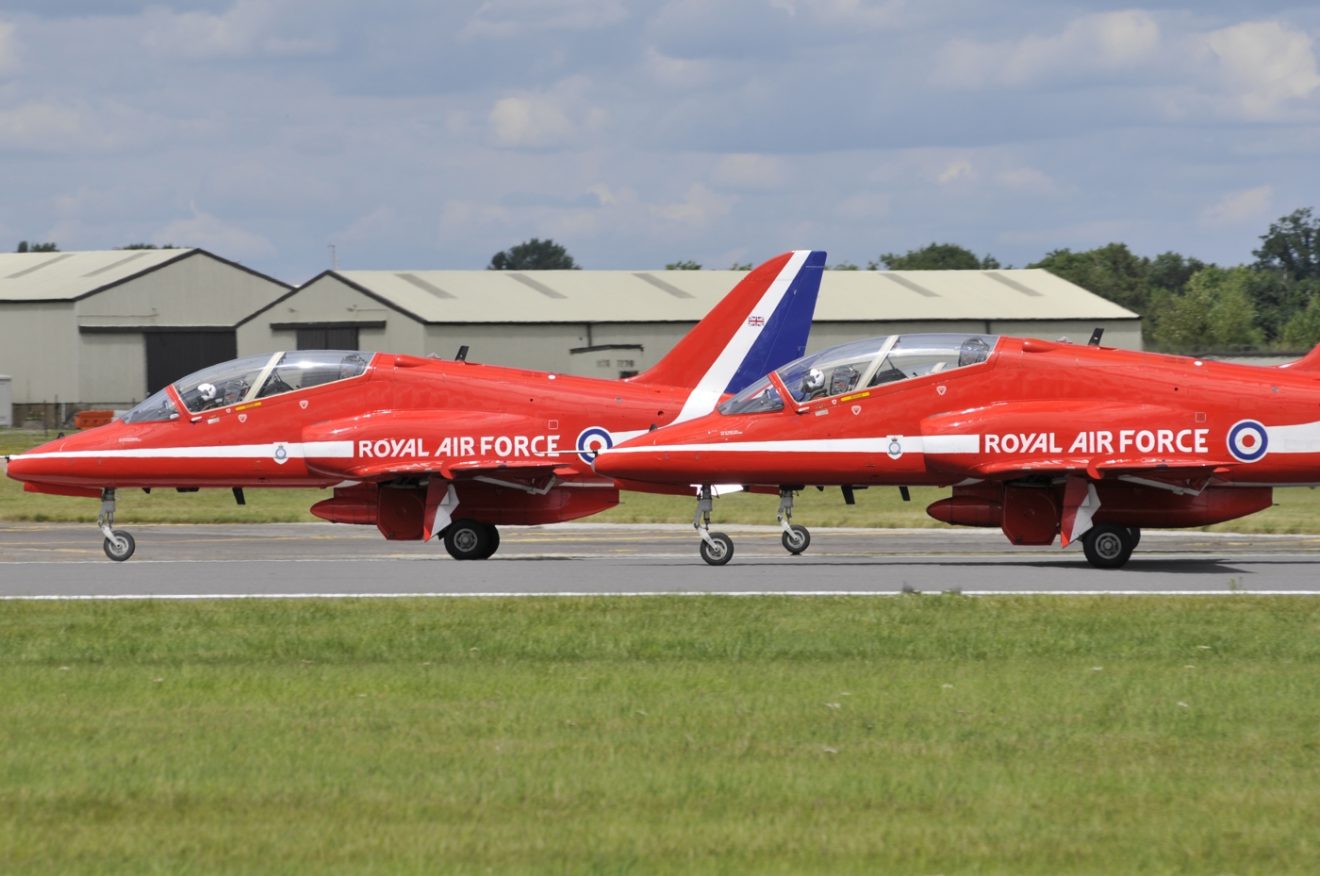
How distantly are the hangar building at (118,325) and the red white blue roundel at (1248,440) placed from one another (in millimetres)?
69794

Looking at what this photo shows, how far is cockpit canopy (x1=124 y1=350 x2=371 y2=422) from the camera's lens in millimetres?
23797

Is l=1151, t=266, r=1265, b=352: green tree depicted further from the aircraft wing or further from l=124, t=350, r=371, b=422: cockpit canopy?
l=124, t=350, r=371, b=422: cockpit canopy

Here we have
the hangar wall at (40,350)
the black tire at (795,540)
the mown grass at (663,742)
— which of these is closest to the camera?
the mown grass at (663,742)

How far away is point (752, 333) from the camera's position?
25.6m

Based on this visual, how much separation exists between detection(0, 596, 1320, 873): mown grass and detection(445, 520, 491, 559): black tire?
299 inches

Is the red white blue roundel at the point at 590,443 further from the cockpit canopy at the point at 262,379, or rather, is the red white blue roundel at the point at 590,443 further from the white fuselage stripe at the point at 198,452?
the white fuselage stripe at the point at 198,452

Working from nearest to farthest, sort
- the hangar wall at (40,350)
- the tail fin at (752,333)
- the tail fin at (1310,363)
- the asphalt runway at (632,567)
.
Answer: the asphalt runway at (632,567) → the tail fin at (1310,363) → the tail fin at (752,333) → the hangar wall at (40,350)

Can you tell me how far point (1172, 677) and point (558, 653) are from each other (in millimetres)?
4375

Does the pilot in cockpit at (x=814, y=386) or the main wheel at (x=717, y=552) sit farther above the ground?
the pilot in cockpit at (x=814, y=386)

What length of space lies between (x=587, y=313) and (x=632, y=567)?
5987cm

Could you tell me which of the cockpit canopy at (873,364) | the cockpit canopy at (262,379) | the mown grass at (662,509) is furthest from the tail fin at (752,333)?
the mown grass at (662,509)

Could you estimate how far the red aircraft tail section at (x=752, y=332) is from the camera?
2536 centimetres

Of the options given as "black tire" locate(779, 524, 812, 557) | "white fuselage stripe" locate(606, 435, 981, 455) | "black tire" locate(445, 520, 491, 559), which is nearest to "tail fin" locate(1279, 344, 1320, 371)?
"white fuselage stripe" locate(606, 435, 981, 455)

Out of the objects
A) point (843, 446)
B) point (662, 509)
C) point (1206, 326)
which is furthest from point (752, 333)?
point (1206, 326)
